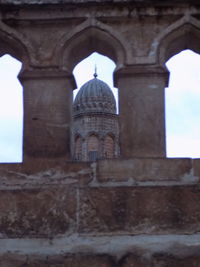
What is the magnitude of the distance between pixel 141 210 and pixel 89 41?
3.80 ft

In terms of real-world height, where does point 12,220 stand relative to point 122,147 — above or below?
below

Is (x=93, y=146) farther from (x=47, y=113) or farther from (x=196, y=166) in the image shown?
(x=196, y=166)

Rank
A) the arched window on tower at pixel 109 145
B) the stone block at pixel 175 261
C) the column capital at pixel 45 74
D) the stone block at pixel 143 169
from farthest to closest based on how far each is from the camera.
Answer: the arched window on tower at pixel 109 145, the column capital at pixel 45 74, the stone block at pixel 143 169, the stone block at pixel 175 261

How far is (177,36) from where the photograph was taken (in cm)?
417

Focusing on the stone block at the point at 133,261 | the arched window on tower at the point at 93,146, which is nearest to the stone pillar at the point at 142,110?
the stone block at the point at 133,261

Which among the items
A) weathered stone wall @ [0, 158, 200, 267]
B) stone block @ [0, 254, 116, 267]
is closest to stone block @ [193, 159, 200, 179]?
weathered stone wall @ [0, 158, 200, 267]

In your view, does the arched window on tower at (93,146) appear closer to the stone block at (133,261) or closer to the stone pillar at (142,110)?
the stone pillar at (142,110)

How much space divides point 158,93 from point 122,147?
393 mm

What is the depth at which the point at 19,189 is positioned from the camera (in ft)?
12.5

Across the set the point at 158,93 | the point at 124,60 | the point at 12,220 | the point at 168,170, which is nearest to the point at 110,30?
the point at 124,60

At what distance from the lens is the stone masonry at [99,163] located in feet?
12.2

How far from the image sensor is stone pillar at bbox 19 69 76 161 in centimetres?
400

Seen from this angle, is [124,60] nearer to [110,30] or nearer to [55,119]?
[110,30]

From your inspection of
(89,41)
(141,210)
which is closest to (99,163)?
(141,210)
